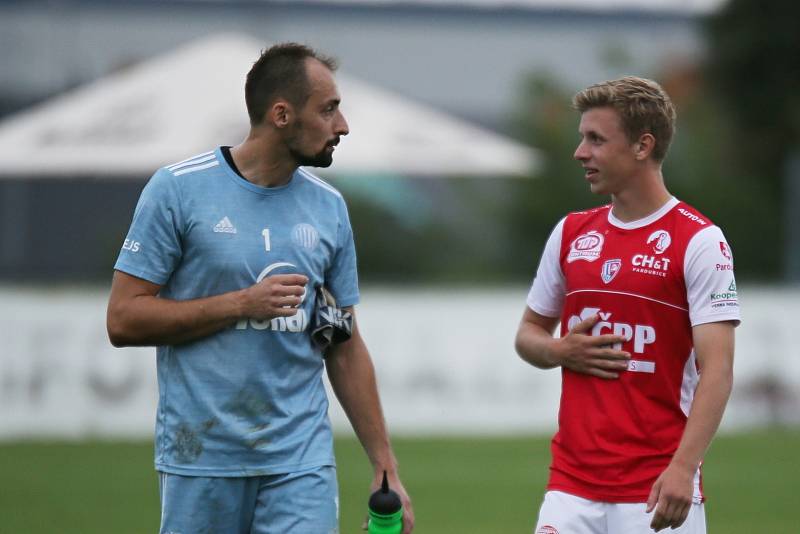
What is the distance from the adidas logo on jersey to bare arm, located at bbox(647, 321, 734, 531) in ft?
5.41

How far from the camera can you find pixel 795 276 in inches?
807

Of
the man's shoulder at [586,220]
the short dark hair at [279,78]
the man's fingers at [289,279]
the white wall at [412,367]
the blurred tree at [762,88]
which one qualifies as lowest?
the white wall at [412,367]

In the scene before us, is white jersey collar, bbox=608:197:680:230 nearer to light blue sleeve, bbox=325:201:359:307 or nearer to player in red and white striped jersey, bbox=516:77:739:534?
player in red and white striped jersey, bbox=516:77:739:534

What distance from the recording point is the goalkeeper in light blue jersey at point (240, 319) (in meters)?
4.87

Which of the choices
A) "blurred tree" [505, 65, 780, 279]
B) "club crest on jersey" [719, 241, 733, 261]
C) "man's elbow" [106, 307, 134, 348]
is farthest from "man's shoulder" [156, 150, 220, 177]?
"blurred tree" [505, 65, 780, 279]

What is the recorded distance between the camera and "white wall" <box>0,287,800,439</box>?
49.9 ft

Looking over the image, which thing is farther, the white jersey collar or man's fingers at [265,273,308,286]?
the white jersey collar

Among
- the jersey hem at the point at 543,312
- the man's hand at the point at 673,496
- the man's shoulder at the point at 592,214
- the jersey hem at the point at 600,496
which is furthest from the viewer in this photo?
the jersey hem at the point at 543,312

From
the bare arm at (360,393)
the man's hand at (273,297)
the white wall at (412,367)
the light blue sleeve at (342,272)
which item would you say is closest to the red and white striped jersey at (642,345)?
the bare arm at (360,393)

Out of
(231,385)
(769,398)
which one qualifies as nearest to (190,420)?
(231,385)

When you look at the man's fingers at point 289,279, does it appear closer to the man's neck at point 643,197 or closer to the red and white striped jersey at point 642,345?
the red and white striped jersey at point 642,345

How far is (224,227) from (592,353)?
1384 mm

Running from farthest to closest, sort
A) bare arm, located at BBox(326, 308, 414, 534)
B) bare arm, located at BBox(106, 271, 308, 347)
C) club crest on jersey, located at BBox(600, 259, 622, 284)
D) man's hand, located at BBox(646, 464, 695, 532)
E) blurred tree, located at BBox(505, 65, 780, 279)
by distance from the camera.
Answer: blurred tree, located at BBox(505, 65, 780, 279) < bare arm, located at BBox(326, 308, 414, 534) < club crest on jersey, located at BBox(600, 259, 622, 284) < bare arm, located at BBox(106, 271, 308, 347) < man's hand, located at BBox(646, 464, 695, 532)

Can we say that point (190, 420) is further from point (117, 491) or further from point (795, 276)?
point (795, 276)
